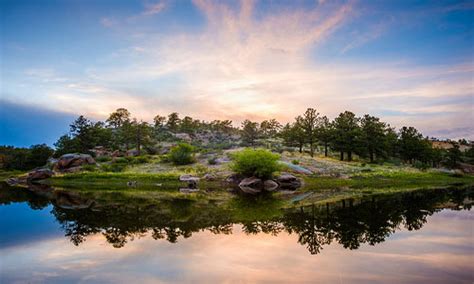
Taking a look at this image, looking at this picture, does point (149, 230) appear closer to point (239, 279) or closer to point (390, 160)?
point (239, 279)

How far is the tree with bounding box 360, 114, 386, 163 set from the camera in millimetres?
91125

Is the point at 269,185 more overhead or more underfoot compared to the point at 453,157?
more underfoot

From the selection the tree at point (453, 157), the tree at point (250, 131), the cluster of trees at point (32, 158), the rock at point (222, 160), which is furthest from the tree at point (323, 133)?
the cluster of trees at point (32, 158)

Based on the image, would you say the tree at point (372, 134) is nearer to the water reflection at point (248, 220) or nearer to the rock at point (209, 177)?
the rock at point (209, 177)

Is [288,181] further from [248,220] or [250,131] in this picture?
[250,131]

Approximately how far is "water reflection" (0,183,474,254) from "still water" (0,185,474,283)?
67 millimetres

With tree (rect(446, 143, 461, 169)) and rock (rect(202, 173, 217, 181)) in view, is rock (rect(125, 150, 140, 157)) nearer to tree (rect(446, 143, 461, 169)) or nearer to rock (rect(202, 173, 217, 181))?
rock (rect(202, 173, 217, 181))

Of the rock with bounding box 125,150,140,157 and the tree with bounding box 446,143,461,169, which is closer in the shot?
the rock with bounding box 125,150,140,157

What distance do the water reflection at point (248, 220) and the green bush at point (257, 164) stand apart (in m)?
25.5

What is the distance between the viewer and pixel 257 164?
56500mm

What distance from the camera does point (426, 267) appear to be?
1262cm

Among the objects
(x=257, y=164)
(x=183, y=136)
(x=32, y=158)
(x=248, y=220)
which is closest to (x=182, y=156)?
(x=257, y=164)

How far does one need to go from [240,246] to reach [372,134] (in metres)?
86.1

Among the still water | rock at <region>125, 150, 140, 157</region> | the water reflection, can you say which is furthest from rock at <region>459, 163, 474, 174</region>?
rock at <region>125, 150, 140, 157</region>
